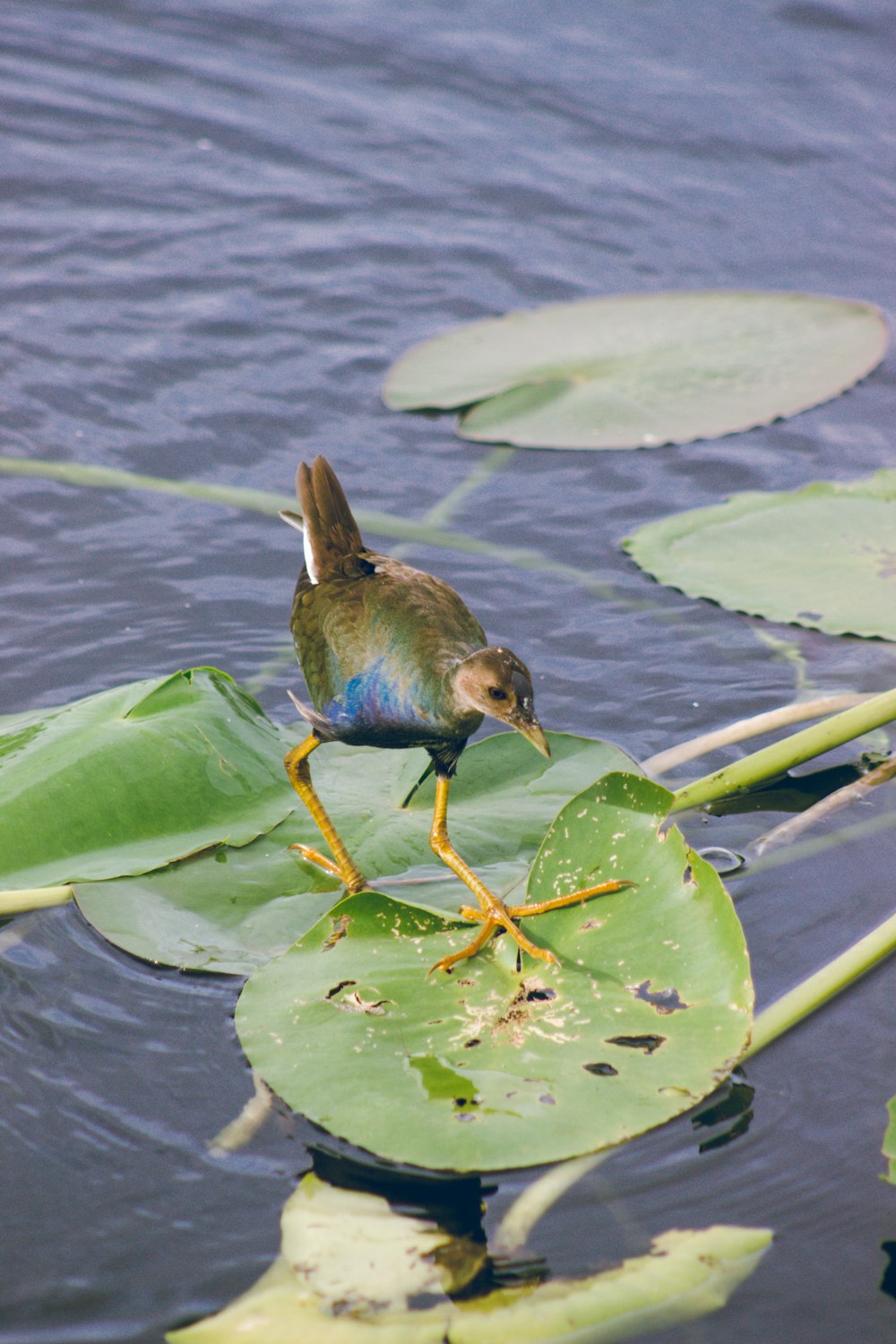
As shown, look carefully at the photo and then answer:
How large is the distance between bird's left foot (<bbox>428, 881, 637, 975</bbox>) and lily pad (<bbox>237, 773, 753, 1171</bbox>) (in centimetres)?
1

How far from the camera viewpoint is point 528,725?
7.63 feet

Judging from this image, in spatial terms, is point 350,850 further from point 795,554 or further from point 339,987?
point 795,554

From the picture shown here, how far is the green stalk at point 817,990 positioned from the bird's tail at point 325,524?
47.8 inches

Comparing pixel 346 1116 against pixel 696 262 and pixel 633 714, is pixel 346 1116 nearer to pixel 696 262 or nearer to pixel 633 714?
pixel 633 714

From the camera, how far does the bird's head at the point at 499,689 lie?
2.26 meters

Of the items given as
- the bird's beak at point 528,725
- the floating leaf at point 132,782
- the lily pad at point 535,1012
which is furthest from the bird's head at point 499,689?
the floating leaf at point 132,782

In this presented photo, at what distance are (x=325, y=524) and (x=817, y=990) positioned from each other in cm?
132

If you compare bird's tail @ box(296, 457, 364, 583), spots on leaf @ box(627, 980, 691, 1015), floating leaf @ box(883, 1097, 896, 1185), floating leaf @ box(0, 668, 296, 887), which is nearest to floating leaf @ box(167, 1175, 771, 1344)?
floating leaf @ box(883, 1097, 896, 1185)

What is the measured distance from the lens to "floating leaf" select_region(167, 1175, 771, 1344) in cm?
164

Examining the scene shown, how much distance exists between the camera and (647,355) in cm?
430

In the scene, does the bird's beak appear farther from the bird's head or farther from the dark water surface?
the dark water surface

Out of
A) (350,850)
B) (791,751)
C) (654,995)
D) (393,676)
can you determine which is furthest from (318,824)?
(791,751)

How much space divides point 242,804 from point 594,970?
0.82m

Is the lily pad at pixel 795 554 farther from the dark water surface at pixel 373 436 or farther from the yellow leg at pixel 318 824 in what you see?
the yellow leg at pixel 318 824
